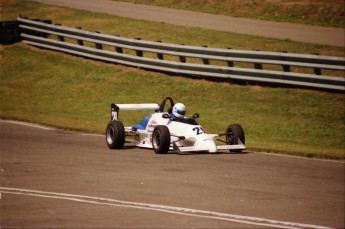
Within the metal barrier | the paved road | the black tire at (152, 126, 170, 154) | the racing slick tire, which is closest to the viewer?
the black tire at (152, 126, 170, 154)

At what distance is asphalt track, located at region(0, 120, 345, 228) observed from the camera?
1055 cm

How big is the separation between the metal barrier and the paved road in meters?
4.43

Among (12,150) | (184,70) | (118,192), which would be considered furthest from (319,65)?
(118,192)

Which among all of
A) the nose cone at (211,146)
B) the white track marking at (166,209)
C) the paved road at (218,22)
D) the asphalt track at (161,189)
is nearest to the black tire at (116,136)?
the asphalt track at (161,189)

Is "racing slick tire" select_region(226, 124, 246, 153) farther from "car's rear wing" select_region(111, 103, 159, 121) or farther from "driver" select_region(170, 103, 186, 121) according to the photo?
"car's rear wing" select_region(111, 103, 159, 121)

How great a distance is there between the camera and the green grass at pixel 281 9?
1359 inches

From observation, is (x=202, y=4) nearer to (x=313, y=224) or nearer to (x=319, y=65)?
(x=319, y=65)

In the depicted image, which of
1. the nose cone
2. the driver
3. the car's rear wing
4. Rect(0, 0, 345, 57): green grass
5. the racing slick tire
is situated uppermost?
Rect(0, 0, 345, 57): green grass

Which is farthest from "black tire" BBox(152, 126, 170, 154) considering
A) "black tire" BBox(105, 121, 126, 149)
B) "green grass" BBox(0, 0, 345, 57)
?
"green grass" BBox(0, 0, 345, 57)

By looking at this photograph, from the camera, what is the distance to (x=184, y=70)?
85.8 ft

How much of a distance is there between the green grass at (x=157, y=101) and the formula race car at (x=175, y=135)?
3.35 feet

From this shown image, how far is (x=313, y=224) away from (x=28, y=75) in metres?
21.1

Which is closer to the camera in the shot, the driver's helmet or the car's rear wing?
the driver's helmet

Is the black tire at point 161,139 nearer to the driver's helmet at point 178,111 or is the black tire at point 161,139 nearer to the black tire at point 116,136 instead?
the driver's helmet at point 178,111
